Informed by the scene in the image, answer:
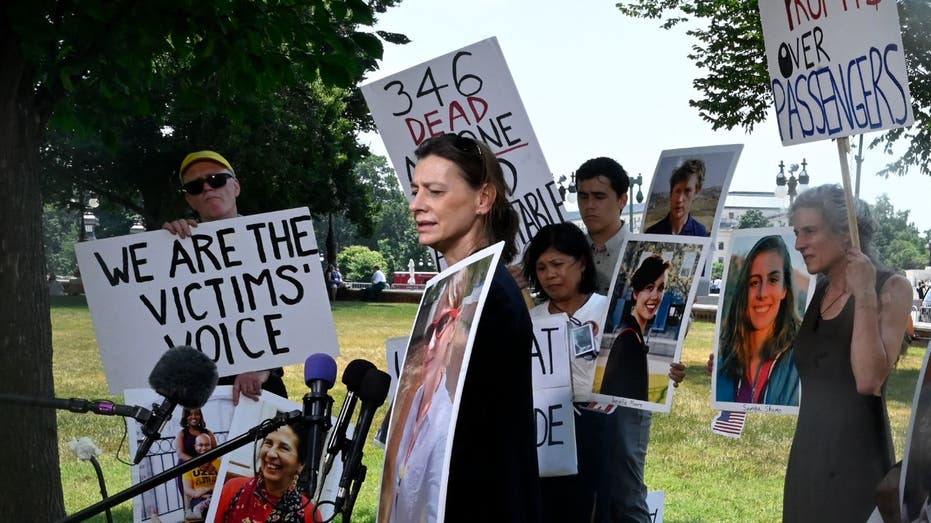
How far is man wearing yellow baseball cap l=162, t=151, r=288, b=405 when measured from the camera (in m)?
5.12

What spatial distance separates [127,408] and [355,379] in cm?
60

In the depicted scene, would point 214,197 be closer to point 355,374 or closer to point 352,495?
point 355,374

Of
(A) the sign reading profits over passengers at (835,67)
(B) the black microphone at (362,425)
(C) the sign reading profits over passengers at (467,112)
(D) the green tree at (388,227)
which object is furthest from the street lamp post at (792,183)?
(D) the green tree at (388,227)

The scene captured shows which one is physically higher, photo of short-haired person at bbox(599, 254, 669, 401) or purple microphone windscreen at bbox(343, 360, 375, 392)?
purple microphone windscreen at bbox(343, 360, 375, 392)

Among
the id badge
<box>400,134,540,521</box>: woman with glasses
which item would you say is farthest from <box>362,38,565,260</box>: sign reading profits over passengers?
<box>400,134,540,521</box>: woman with glasses

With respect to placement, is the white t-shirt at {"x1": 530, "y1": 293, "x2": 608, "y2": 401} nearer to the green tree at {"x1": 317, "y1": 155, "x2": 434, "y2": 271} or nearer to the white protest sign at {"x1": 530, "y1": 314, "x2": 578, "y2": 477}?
the white protest sign at {"x1": 530, "y1": 314, "x2": 578, "y2": 477}

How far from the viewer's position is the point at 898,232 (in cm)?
501

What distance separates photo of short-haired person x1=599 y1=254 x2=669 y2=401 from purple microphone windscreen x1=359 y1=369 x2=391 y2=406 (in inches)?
90.6

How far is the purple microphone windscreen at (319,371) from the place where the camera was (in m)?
2.77

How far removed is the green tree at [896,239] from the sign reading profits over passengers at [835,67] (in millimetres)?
370

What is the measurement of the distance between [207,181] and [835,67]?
8.86ft

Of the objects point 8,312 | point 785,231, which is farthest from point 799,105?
point 8,312

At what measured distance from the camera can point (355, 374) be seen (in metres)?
2.74

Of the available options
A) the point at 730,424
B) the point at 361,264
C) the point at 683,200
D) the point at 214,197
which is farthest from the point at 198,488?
the point at 361,264
